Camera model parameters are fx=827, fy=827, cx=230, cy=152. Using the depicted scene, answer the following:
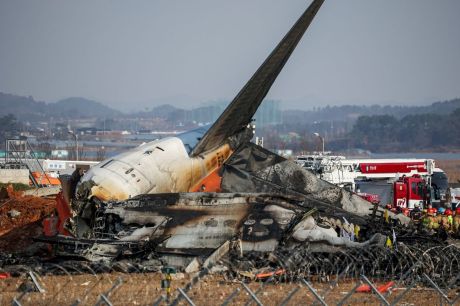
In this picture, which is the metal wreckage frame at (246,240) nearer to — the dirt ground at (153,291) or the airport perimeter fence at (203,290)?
the airport perimeter fence at (203,290)

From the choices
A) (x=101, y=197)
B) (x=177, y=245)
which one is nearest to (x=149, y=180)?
(x=101, y=197)

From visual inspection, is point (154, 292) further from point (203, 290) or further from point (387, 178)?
point (387, 178)

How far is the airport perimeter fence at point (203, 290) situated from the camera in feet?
58.8

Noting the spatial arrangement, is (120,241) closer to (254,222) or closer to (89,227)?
(89,227)

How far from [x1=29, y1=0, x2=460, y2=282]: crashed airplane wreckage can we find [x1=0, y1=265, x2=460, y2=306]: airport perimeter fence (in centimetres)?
163

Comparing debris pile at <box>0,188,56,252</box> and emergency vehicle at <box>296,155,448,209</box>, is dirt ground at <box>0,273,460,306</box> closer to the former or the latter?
debris pile at <box>0,188,56,252</box>

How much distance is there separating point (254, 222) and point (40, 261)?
664cm

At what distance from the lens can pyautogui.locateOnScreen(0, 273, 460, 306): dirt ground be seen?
1805 cm

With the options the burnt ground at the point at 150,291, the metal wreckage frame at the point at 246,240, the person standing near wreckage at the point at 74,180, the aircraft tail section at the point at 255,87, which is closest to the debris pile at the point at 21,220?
the person standing near wreckage at the point at 74,180

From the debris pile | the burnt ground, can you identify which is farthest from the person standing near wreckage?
the debris pile

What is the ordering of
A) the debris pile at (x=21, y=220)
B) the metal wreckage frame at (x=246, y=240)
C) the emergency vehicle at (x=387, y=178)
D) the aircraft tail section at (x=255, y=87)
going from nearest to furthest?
the metal wreckage frame at (x=246, y=240) < the aircraft tail section at (x=255, y=87) < the debris pile at (x=21, y=220) < the emergency vehicle at (x=387, y=178)

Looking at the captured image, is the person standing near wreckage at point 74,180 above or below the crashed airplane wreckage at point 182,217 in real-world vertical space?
Answer: above

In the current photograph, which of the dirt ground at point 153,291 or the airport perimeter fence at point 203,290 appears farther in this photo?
the dirt ground at point 153,291

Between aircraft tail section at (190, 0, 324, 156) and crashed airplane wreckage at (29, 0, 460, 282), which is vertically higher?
aircraft tail section at (190, 0, 324, 156)
